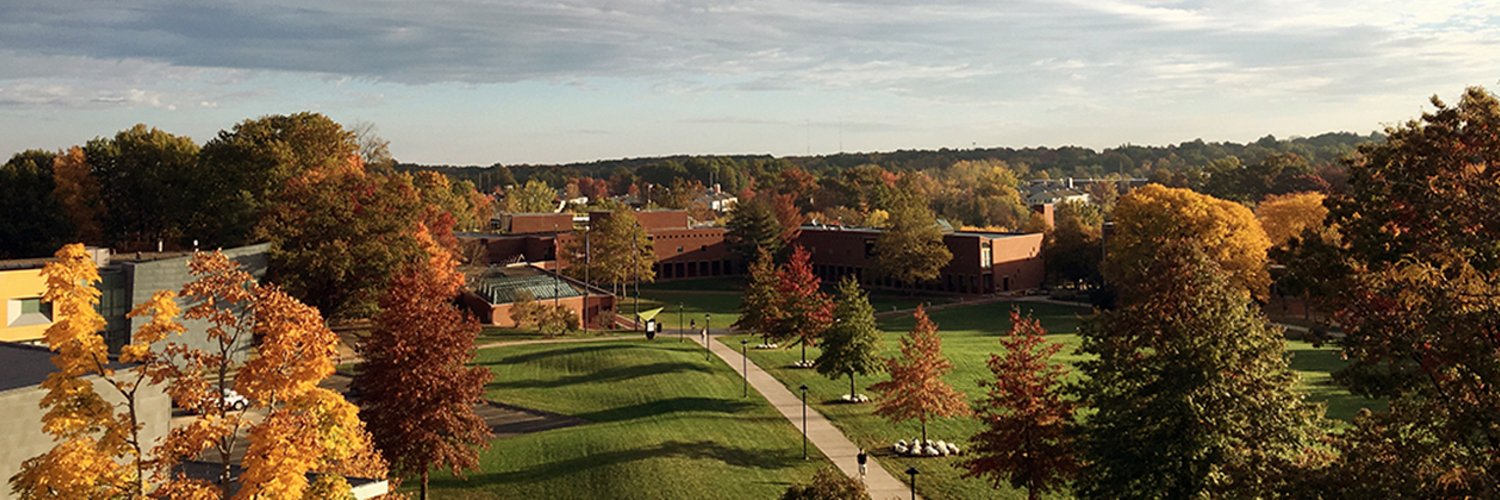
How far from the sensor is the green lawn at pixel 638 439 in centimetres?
3150

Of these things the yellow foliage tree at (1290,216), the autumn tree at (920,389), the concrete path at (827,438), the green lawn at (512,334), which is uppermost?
the yellow foliage tree at (1290,216)

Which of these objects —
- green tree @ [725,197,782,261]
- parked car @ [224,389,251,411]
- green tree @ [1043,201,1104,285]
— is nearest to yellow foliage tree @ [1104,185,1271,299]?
green tree @ [1043,201,1104,285]

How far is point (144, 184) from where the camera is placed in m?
68.3

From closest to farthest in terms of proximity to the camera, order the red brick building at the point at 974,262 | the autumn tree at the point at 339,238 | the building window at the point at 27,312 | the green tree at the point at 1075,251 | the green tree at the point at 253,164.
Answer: the building window at the point at 27,312
the autumn tree at the point at 339,238
the green tree at the point at 253,164
the green tree at the point at 1075,251
the red brick building at the point at 974,262

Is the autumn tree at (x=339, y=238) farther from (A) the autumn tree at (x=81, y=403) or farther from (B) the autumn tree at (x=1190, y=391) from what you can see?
(B) the autumn tree at (x=1190, y=391)

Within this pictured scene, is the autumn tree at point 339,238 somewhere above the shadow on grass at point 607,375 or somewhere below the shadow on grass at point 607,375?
above

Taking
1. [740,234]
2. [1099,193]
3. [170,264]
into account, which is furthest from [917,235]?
[1099,193]

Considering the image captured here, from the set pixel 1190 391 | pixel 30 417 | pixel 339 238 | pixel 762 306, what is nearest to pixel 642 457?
pixel 30 417

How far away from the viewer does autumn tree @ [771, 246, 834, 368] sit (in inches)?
2053

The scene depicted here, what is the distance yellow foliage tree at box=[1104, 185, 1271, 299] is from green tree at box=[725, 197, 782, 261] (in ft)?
118

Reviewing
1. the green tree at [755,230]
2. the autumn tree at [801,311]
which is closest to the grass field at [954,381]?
the autumn tree at [801,311]

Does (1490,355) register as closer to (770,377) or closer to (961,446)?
(961,446)

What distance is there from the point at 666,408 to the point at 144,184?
45.9 m

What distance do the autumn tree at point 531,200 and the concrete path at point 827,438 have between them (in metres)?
114
